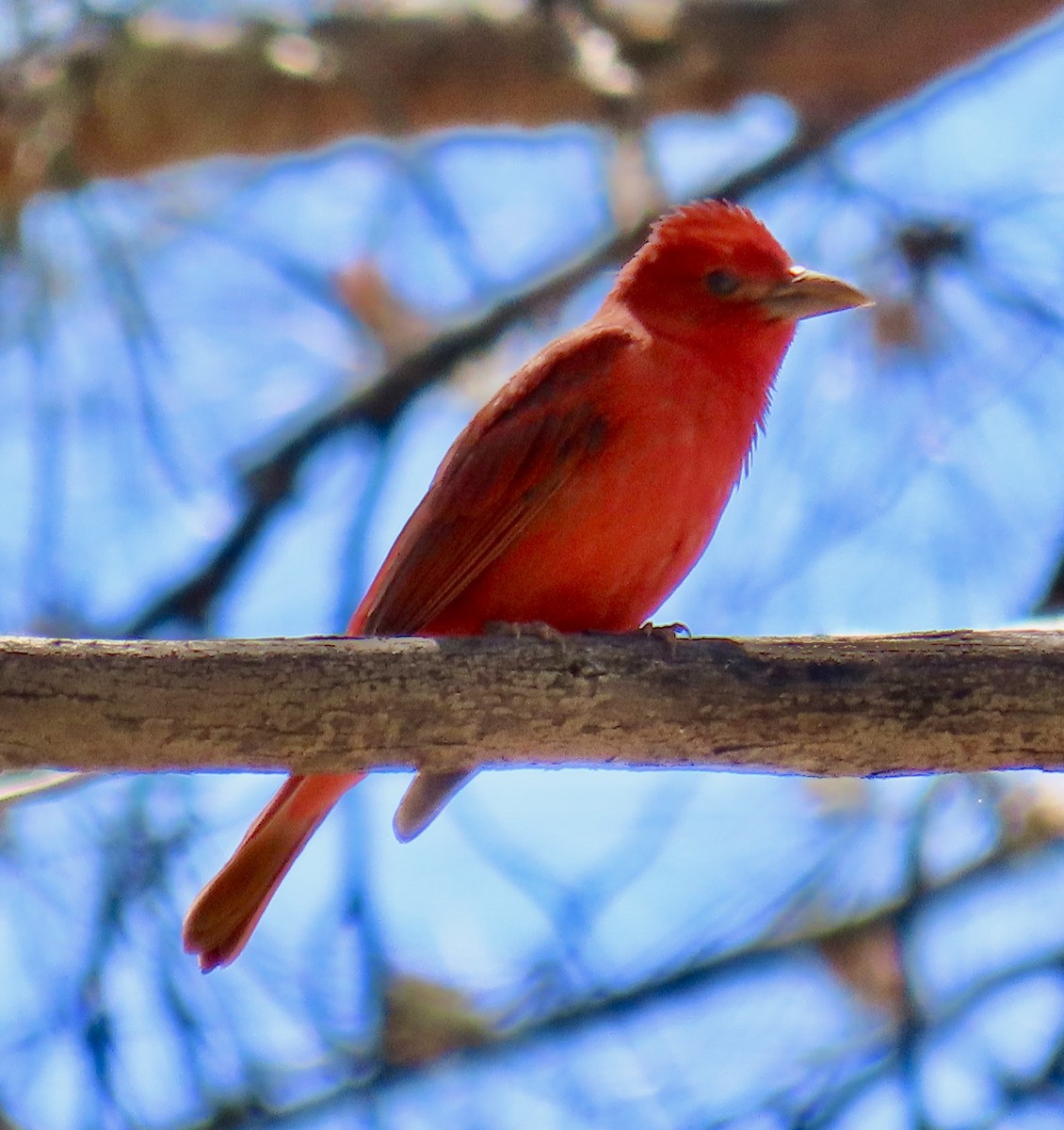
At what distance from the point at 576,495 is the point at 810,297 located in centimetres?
90

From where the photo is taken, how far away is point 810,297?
175 inches

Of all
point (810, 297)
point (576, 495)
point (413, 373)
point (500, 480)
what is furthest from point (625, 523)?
point (413, 373)

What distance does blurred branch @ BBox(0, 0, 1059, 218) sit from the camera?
599cm

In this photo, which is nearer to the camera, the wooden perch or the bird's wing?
the wooden perch

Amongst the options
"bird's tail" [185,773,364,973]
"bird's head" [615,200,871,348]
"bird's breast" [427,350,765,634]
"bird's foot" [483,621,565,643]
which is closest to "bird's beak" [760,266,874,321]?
"bird's head" [615,200,871,348]


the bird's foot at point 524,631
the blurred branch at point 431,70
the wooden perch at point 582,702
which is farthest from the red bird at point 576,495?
the blurred branch at point 431,70

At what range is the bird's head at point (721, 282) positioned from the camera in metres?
4.43

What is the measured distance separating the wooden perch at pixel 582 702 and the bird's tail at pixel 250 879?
40.0 inches

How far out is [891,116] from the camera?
638 centimetres

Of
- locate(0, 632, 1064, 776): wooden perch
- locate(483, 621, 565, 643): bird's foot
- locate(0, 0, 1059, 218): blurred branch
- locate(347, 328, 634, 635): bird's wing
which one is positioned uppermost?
locate(0, 0, 1059, 218): blurred branch

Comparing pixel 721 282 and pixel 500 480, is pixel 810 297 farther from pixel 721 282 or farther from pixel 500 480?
pixel 500 480

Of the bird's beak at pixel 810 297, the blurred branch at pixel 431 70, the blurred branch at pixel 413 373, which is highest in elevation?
the blurred branch at pixel 431 70

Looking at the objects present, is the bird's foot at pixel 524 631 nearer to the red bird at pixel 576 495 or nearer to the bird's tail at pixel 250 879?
the red bird at pixel 576 495

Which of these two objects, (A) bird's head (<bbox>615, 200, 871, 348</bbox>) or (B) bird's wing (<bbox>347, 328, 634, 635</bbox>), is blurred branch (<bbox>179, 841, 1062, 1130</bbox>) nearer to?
(B) bird's wing (<bbox>347, 328, 634, 635</bbox>)
